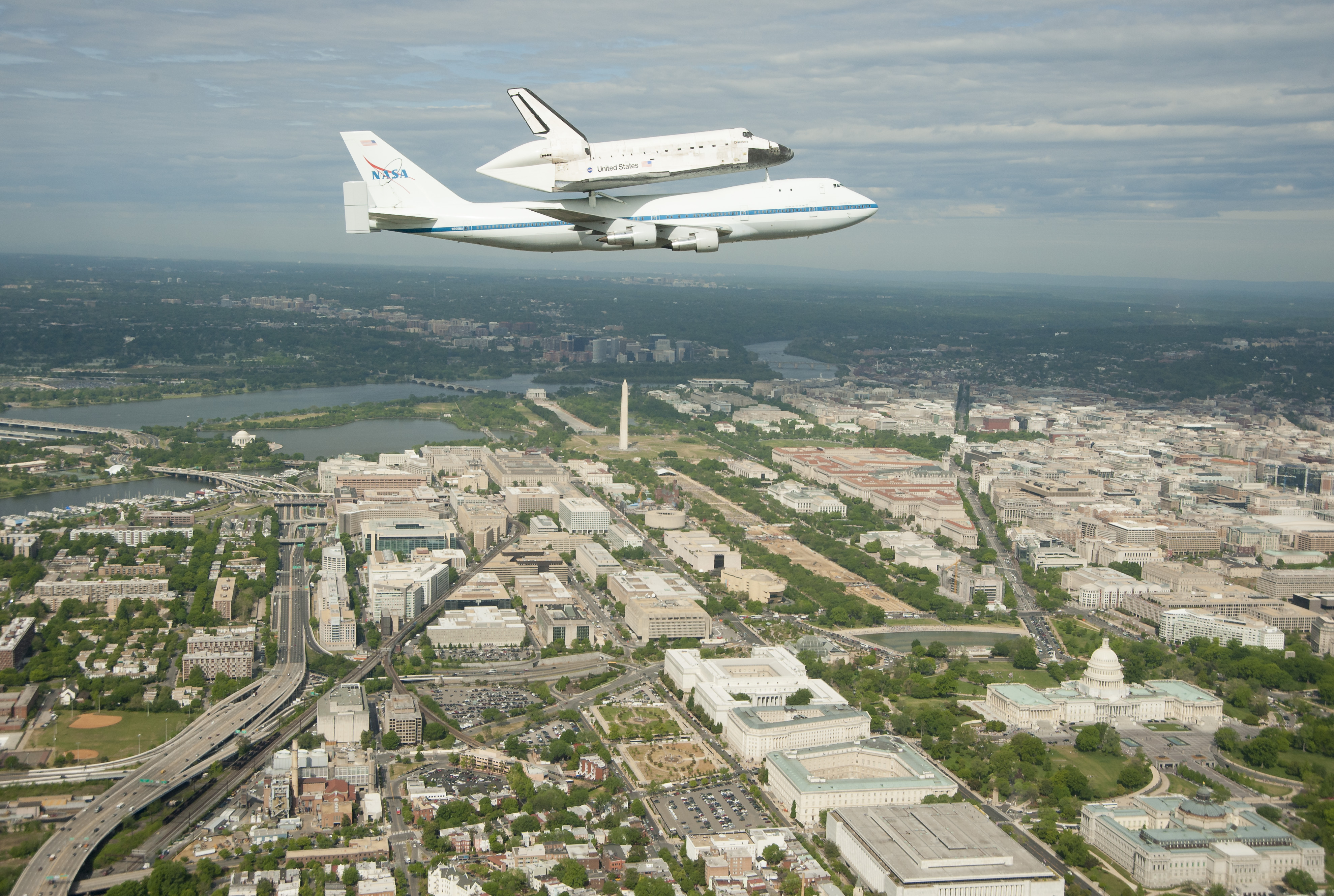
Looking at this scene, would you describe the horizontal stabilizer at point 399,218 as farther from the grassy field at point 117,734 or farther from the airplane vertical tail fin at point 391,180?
the grassy field at point 117,734

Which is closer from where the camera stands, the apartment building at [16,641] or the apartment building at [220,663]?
the apartment building at [220,663]

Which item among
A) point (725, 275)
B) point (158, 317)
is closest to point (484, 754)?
point (158, 317)

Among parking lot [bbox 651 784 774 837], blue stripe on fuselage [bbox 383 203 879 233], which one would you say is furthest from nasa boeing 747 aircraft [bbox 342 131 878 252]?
parking lot [bbox 651 784 774 837]

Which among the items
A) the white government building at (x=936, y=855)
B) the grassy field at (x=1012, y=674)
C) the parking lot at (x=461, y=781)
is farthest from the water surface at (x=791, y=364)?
the white government building at (x=936, y=855)

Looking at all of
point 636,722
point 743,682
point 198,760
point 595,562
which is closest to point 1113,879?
point 743,682

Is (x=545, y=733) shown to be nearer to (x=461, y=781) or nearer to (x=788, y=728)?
(x=461, y=781)

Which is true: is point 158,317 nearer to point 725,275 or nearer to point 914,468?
point 914,468
